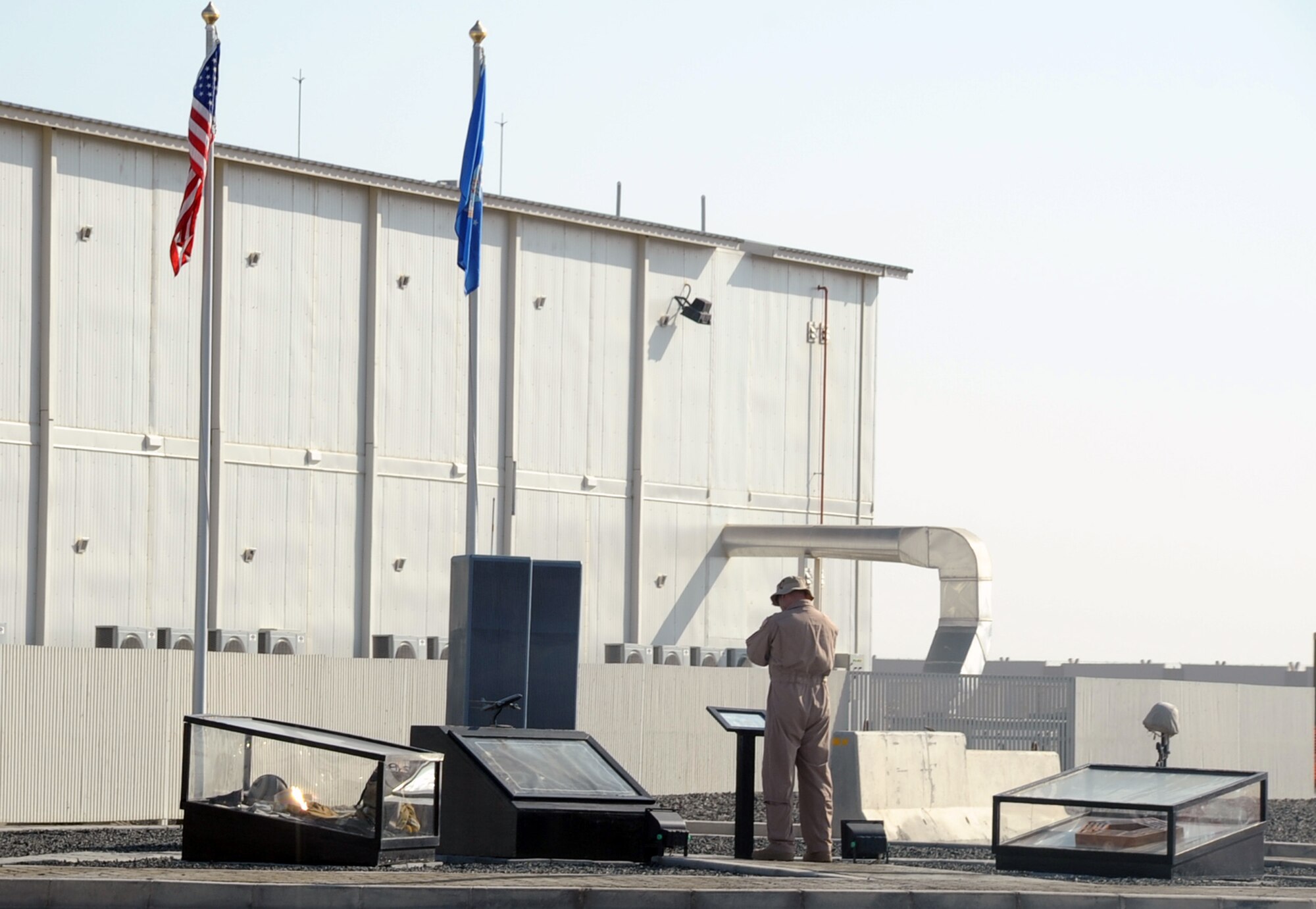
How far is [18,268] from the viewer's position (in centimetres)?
2753

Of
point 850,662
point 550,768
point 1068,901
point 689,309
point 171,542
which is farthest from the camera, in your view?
point 850,662

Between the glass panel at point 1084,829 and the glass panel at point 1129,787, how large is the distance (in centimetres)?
12

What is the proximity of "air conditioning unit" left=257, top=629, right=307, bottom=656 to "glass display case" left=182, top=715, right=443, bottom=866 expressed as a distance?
15.3 metres

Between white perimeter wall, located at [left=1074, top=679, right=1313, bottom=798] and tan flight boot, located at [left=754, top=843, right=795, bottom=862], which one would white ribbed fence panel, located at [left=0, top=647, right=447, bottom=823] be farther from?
white perimeter wall, located at [left=1074, top=679, right=1313, bottom=798]

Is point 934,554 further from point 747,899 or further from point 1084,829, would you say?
point 747,899

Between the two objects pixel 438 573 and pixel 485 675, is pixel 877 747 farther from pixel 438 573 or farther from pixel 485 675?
pixel 438 573

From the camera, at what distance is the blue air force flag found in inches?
925

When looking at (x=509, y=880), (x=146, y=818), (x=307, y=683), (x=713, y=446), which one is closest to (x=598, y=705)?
(x=307, y=683)

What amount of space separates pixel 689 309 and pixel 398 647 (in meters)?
8.80

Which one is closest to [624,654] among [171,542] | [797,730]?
[171,542]

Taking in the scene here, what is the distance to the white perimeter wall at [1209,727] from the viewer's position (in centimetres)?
3069

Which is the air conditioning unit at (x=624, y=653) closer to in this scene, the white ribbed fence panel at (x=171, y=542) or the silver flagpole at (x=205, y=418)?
the white ribbed fence panel at (x=171, y=542)

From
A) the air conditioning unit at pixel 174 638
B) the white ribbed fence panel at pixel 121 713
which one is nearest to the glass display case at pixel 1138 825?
the white ribbed fence panel at pixel 121 713

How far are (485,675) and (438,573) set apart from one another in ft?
52.8
